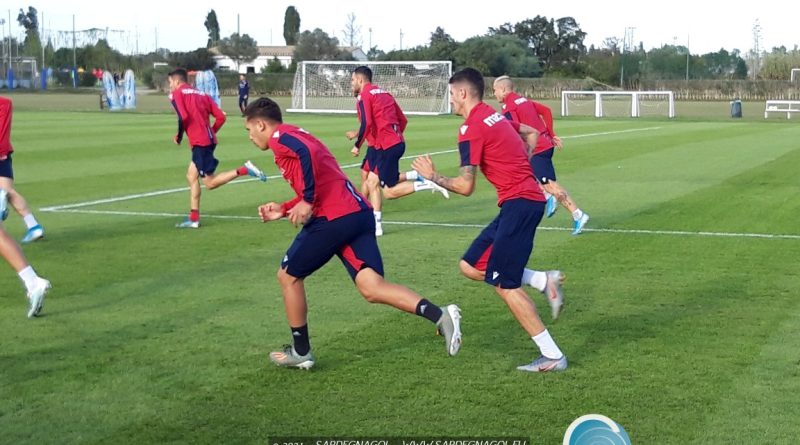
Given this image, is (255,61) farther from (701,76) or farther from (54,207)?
(54,207)

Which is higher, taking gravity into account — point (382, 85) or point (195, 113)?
point (382, 85)

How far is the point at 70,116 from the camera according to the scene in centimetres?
4353

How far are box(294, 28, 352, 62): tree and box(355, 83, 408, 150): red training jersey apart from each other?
322ft

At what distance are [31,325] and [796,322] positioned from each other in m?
5.87

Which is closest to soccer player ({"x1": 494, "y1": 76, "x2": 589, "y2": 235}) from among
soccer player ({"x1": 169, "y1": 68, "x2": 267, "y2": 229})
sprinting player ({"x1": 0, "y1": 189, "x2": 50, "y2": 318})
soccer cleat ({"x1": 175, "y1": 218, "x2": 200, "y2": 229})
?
soccer player ({"x1": 169, "y1": 68, "x2": 267, "y2": 229})

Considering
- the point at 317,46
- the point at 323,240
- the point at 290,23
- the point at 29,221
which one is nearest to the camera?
the point at 323,240

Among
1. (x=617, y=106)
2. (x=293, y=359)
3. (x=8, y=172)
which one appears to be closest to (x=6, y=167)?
(x=8, y=172)

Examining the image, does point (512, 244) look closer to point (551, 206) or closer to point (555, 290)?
point (555, 290)

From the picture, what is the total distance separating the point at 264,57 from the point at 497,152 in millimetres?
133815

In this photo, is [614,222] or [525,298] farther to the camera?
[614,222]

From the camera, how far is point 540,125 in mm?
12625

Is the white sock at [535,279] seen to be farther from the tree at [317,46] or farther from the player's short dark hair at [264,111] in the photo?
the tree at [317,46]

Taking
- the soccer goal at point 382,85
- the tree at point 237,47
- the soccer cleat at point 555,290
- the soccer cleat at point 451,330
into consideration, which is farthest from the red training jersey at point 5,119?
the tree at point 237,47

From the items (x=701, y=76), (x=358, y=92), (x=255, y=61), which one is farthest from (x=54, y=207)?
(x=255, y=61)
